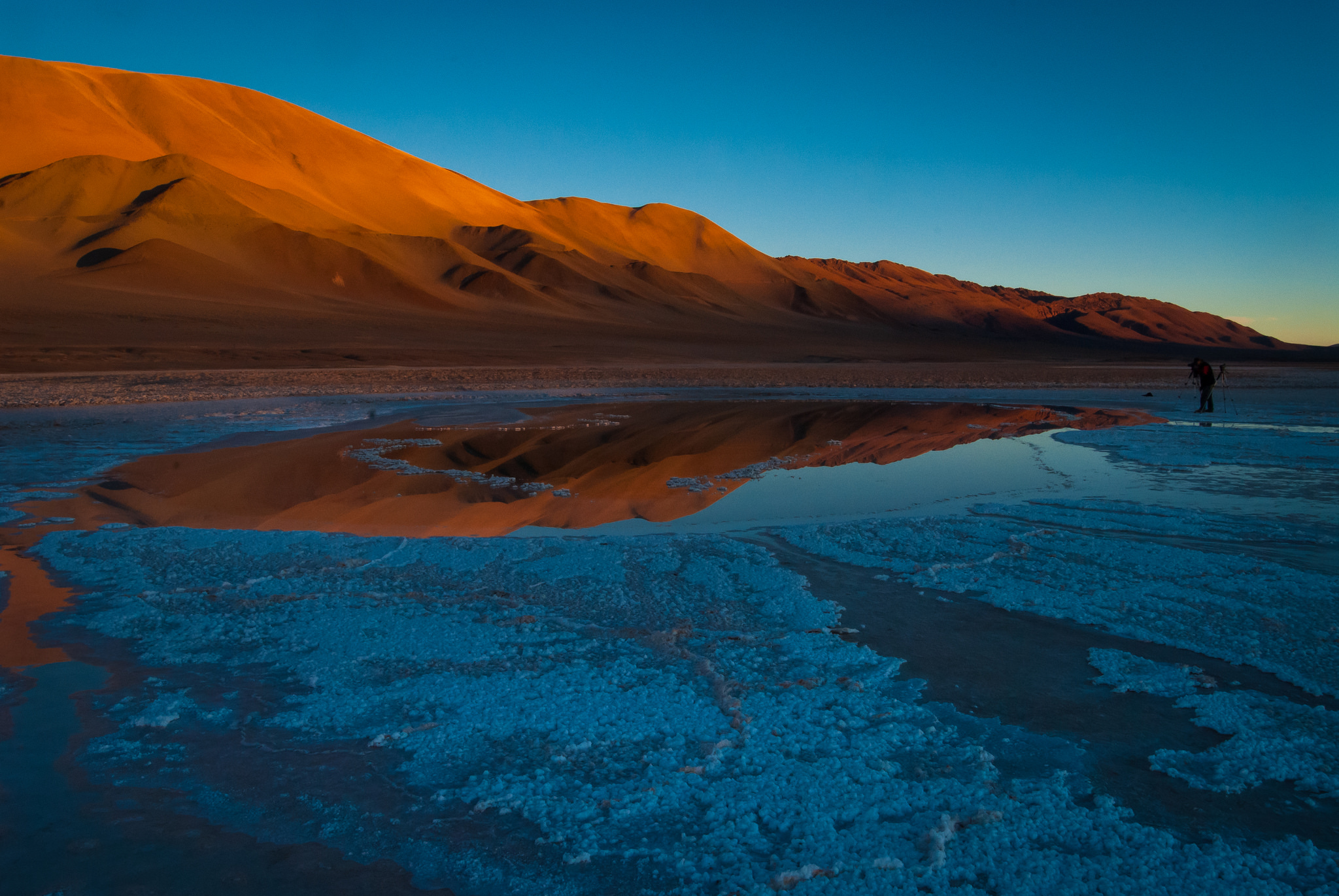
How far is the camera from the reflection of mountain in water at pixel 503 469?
20.6ft

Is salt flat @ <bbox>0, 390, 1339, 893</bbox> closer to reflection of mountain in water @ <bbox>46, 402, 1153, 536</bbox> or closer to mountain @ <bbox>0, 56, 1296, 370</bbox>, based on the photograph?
reflection of mountain in water @ <bbox>46, 402, 1153, 536</bbox>

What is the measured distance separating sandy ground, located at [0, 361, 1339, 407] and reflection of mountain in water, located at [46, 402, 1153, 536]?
8285mm

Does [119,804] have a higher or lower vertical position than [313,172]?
lower

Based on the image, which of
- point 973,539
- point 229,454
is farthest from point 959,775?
point 229,454

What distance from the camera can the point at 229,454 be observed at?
9.25 metres

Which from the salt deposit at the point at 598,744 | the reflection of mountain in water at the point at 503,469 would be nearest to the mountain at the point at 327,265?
the reflection of mountain in water at the point at 503,469

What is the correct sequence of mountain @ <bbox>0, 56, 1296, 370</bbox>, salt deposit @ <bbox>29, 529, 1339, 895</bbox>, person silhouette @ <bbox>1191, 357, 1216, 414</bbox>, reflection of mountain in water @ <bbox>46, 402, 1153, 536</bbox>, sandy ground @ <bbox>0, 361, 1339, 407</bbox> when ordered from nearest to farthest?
salt deposit @ <bbox>29, 529, 1339, 895</bbox> < reflection of mountain in water @ <bbox>46, 402, 1153, 536</bbox> < person silhouette @ <bbox>1191, 357, 1216, 414</bbox> < sandy ground @ <bbox>0, 361, 1339, 407</bbox> < mountain @ <bbox>0, 56, 1296, 370</bbox>

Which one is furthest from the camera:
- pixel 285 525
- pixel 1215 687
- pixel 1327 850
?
pixel 285 525

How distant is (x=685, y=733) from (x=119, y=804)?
1598 millimetres

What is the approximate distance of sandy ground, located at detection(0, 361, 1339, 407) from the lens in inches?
719

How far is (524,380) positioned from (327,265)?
45302 millimetres

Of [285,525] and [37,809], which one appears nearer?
→ [37,809]

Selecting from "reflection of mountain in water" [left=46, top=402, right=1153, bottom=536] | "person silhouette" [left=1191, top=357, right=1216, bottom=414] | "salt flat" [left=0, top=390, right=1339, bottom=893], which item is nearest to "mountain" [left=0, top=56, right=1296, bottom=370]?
"reflection of mountain in water" [left=46, top=402, right=1153, bottom=536]

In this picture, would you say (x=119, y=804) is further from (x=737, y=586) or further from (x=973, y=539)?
(x=973, y=539)
